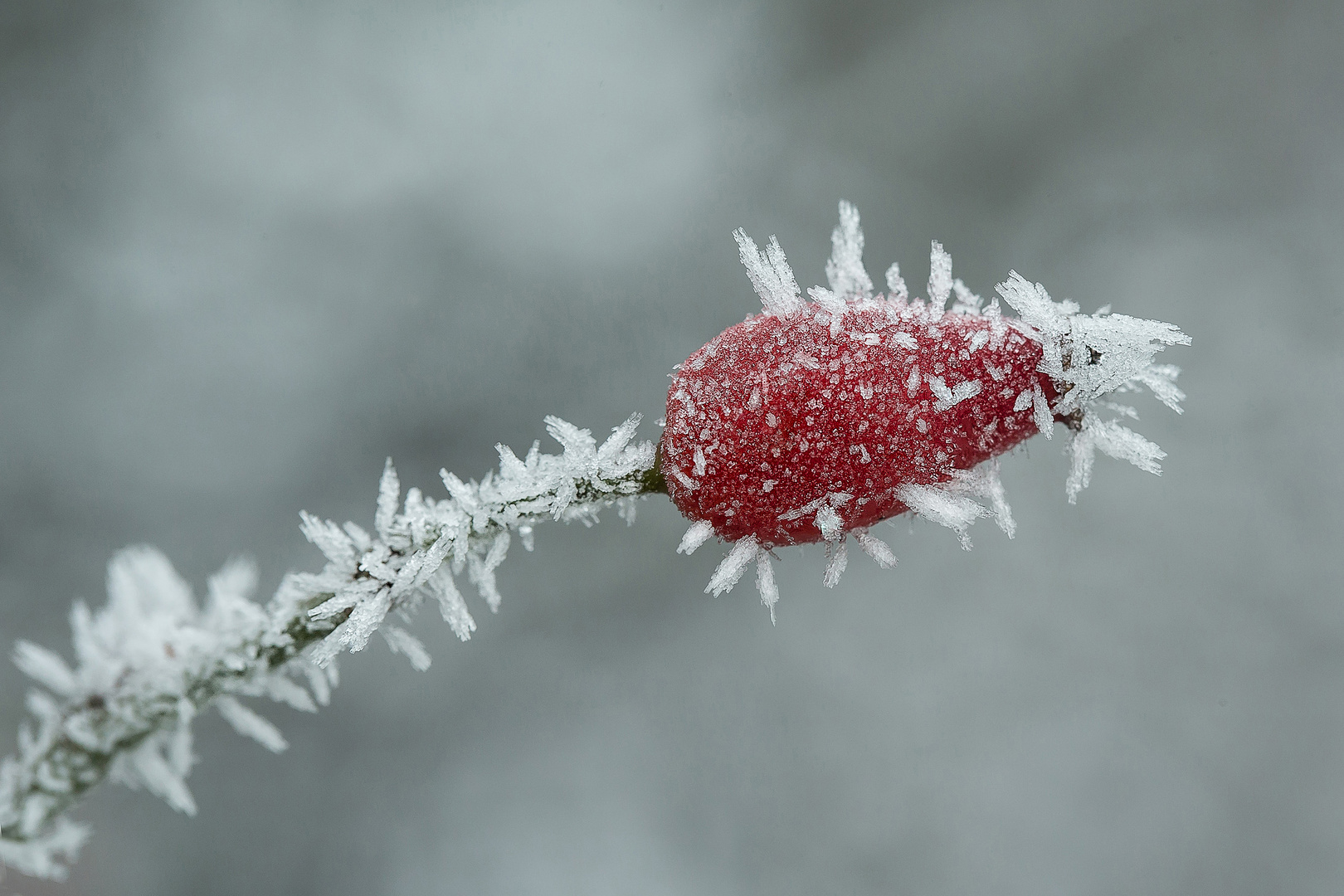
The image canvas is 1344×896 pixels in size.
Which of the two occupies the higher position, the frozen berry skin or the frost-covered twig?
the frozen berry skin

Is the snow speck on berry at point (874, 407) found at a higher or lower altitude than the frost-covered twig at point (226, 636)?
higher

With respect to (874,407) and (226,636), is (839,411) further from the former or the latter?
(226,636)

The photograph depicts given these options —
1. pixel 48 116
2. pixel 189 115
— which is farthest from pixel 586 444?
pixel 48 116

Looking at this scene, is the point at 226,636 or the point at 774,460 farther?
the point at 774,460

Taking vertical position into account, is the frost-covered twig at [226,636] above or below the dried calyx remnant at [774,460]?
below

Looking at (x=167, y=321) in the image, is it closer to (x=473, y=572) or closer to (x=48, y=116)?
(x=48, y=116)

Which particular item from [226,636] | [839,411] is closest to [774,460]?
[839,411]

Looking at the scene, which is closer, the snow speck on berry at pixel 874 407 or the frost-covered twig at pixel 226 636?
the frost-covered twig at pixel 226 636
